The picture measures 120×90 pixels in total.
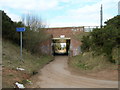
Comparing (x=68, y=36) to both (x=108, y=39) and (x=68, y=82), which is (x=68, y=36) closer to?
(x=108, y=39)

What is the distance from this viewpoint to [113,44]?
10008 mm

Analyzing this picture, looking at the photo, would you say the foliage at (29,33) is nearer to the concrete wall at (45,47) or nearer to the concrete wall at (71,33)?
the concrete wall at (45,47)

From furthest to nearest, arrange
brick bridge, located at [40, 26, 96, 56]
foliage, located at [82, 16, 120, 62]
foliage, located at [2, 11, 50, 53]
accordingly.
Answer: brick bridge, located at [40, 26, 96, 56], foliage, located at [2, 11, 50, 53], foliage, located at [82, 16, 120, 62]

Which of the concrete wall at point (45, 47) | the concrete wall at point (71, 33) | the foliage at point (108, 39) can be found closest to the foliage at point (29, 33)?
the concrete wall at point (45, 47)

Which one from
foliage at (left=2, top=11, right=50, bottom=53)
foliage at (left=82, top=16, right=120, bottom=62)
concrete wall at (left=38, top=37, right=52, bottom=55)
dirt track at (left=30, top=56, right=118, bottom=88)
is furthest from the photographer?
concrete wall at (left=38, top=37, right=52, bottom=55)

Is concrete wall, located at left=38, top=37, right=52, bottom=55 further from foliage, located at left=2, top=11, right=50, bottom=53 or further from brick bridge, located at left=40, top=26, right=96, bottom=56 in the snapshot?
foliage, located at left=2, top=11, right=50, bottom=53

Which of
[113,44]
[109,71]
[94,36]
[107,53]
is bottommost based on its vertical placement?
[109,71]

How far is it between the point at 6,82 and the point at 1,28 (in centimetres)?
962

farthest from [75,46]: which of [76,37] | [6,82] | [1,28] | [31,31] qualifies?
[6,82]

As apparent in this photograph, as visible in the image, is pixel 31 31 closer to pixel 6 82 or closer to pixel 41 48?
pixel 41 48

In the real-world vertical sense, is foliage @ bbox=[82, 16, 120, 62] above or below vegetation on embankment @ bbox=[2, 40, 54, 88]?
above

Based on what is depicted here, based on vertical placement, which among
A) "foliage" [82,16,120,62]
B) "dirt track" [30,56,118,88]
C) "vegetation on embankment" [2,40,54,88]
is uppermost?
"foliage" [82,16,120,62]

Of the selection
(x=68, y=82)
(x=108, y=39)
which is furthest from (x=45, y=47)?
(x=68, y=82)

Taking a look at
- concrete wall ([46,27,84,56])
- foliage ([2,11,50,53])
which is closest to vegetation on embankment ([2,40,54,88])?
foliage ([2,11,50,53])
